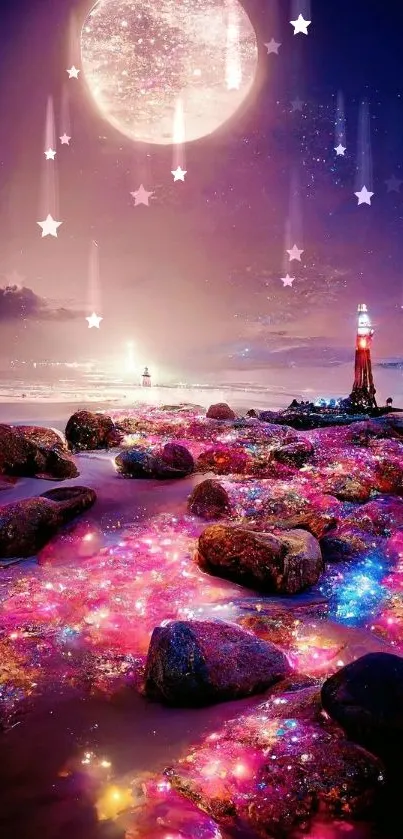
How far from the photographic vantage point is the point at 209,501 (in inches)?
298

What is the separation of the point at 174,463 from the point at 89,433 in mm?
3979

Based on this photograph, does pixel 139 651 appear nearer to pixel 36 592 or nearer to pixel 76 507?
pixel 36 592

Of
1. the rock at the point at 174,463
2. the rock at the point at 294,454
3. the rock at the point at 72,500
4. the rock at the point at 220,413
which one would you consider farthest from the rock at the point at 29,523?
the rock at the point at 220,413

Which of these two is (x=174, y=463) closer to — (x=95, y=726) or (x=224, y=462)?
(x=224, y=462)

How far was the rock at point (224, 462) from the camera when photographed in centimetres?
1024

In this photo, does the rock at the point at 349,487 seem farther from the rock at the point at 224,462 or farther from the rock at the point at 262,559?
the rock at the point at 262,559

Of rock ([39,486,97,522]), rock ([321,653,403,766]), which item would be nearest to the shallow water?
rock ([321,653,403,766])

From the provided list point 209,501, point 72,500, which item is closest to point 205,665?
point 72,500

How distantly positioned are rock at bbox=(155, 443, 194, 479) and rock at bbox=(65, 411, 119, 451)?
326cm

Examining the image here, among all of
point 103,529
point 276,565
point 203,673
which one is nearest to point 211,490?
point 103,529

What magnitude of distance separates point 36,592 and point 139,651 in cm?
154

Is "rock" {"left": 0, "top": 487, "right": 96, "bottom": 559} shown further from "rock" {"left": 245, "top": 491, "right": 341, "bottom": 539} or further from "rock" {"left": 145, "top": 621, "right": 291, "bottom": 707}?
"rock" {"left": 145, "top": 621, "right": 291, "bottom": 707}

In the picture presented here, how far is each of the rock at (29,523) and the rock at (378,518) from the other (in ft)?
13.2

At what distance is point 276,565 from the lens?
16.4 ft
